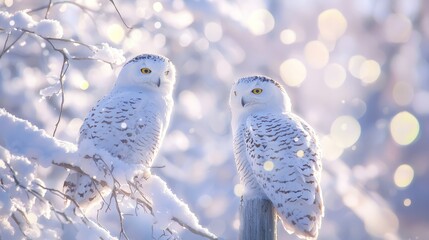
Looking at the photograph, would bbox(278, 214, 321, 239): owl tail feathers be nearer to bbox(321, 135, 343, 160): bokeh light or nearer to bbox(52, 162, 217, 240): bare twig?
bbox(52, 162, 217, 240): bare twig

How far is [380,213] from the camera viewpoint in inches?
303

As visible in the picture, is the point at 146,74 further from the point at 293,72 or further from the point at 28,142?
the point at 293,72

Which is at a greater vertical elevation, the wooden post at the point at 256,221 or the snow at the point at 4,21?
the snow at the point at 4,21

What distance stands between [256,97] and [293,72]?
12.8ft

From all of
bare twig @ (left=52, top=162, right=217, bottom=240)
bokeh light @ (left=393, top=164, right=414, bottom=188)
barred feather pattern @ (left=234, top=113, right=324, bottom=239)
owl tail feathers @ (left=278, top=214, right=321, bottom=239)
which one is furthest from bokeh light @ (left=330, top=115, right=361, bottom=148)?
bare twig @ (left=52, top=162, right=217, bottom=240)

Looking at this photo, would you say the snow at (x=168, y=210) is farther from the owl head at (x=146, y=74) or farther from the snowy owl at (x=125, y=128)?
the owl head at (x=146, y=74)

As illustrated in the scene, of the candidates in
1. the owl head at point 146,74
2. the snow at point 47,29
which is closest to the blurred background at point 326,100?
the owl head at point 146,74

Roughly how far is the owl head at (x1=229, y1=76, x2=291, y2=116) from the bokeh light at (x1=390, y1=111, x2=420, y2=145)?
14.9 ft

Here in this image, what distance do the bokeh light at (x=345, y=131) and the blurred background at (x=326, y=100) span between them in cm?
2

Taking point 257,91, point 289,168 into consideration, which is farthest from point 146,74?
point 289,168

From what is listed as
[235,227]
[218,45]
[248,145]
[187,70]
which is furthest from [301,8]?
[248,145]

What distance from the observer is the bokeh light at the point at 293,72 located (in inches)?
311

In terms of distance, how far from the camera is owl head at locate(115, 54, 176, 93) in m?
4.27

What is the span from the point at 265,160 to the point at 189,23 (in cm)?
429
